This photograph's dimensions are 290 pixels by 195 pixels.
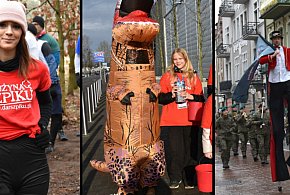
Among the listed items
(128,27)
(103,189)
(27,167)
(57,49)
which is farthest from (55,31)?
(27,167)

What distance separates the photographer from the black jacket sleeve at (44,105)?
2.15 m

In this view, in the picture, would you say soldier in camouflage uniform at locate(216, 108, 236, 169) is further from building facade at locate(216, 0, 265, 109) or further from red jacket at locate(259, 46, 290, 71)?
red jacket at locate(259, 46, 290, 71)

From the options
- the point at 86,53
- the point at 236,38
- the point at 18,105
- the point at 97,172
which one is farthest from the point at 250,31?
the point at 18,105

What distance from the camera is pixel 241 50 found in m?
2.82

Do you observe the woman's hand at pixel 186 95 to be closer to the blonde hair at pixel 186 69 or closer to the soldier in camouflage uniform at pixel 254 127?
the blonde hair at pixel 186 69

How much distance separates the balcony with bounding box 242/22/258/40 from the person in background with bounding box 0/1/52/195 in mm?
1409

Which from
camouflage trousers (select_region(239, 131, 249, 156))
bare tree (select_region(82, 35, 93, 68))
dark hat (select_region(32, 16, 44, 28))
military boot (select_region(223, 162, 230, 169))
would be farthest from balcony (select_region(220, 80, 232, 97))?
dark hat (select_region(32, 16, 44, 28))

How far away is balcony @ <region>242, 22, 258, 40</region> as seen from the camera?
280 cm

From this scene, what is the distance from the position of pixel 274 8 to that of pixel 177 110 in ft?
2.96

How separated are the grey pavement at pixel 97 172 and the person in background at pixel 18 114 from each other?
57 cm

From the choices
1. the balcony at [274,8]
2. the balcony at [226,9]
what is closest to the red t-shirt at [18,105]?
the balcony at [226,9]

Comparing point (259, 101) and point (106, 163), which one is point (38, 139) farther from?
point (259, 101)

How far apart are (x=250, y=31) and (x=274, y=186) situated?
1.08 m

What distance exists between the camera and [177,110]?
2730 millimetres
